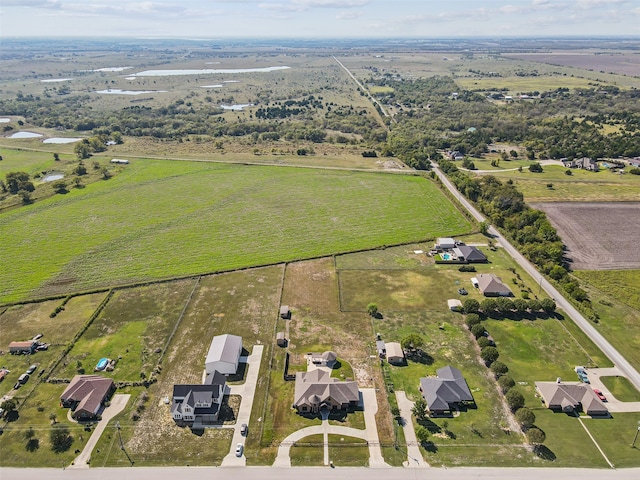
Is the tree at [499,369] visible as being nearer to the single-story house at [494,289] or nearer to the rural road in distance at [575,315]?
the rural road in distance at [575,315]

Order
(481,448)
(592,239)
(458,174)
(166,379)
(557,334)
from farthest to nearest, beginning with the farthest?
(458,174) < (592,239) < (557,334) < (166,379) < (481,448)

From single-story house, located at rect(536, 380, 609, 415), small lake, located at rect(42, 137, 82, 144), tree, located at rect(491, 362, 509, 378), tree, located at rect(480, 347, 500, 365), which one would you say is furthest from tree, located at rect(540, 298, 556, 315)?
small lake, located at rect(42, 137, 82, 144)

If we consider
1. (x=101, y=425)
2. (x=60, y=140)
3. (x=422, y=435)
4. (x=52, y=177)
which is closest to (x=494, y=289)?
(x=422, y=435)

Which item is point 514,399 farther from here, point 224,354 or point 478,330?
point 224,354

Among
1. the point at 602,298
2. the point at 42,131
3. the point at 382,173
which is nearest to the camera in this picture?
the point at 602,298

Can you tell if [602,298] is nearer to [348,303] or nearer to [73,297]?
[348,303]

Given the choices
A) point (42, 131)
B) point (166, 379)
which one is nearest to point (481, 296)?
point (166, 379)

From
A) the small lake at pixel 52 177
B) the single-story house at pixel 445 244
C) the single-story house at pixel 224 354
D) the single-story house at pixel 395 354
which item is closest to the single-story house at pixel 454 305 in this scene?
the single-story house at pixel 395 354

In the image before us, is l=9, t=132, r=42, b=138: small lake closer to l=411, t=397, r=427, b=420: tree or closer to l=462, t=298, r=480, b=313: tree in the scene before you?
l=462, t=298, r=480, b=313: tree
